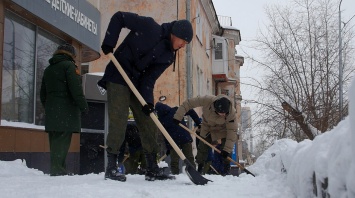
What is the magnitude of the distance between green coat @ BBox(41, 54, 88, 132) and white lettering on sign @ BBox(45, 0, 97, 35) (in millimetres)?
2833

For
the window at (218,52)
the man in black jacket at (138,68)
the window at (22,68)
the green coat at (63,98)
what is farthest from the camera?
the window at (218,52)

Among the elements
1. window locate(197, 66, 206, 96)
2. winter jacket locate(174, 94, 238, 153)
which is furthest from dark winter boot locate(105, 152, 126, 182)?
window locate(197, 66, 206, 96)

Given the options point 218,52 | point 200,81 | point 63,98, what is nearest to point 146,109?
point 63,98

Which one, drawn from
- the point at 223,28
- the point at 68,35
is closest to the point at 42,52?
the point at 68,35

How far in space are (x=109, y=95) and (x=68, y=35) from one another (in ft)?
16.2

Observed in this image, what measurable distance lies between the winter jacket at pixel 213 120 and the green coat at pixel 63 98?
215 cm

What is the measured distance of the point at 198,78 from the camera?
2088 centimetres

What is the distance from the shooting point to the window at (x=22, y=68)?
6895 millimetres

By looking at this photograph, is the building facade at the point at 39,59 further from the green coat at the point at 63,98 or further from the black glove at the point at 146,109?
the green coat at the point at 63,98

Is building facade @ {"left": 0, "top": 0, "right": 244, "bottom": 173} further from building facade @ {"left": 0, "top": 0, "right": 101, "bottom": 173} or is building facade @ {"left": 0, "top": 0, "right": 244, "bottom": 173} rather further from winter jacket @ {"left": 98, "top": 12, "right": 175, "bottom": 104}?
winter jacket @ {"left": 98, "top": 12, "right": 175, "bottom": 104}

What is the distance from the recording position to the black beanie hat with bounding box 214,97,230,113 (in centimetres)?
673

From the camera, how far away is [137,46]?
167 inches

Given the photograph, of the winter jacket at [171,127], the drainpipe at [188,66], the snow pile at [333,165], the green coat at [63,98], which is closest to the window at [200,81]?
the drainpipe at [188,66]

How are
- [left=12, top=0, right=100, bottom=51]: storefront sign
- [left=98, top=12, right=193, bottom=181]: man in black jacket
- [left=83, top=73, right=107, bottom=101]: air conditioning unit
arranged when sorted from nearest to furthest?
[left=98, top=12, right=193, bottom=181]: man in black jacket < [left=12, top=0, right=100, bottom=51]: storefront sign < [left=83, top=73, right=107, bottom=101]: air conditioning unit
